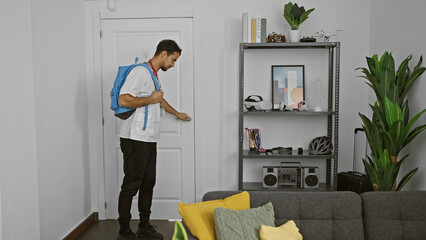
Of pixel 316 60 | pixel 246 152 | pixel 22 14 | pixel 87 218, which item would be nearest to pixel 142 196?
pixel 87 218

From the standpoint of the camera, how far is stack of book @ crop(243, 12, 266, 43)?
3.46 meters

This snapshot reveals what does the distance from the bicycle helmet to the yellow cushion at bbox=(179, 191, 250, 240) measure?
4.91 feet

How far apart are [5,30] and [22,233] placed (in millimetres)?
1216

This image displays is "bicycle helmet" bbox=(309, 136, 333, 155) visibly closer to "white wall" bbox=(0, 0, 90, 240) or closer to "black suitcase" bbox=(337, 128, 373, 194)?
"black suitcase" bbox=(337, 128, 373, 194)

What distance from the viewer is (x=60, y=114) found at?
10.3 ft

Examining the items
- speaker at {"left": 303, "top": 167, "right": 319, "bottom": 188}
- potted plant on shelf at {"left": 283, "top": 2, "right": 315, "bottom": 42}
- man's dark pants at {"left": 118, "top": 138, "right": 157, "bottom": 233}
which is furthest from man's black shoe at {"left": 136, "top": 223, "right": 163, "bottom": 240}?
potted plant on shelf at {"left": 283, "top": 2, "right": 315, "bottom": 42}

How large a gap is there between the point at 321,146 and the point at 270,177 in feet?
1.87

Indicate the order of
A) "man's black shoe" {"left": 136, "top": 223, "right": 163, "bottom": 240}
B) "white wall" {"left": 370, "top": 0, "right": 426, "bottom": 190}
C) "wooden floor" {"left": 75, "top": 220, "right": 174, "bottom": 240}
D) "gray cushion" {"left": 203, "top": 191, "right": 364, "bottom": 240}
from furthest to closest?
"wooden floor" {"left": 75, "top": 220, "right": 174, "bottom": 240} < "man's black shoe" {"left": 136, "top": 223, "right": 163, "bottom": 240} < "white wall" {"left": 370, "top": 0, "right": 426, "bottom": 190} < "gray cushion" {"left": 203, "top": 191, "right": 364, "bottom": 240}

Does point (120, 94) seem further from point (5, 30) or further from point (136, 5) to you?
point (136, 5)

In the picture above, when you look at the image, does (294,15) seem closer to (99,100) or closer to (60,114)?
(99,100)

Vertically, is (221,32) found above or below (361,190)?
above

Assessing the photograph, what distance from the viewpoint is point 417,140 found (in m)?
2.89

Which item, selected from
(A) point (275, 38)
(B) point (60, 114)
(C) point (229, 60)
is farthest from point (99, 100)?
(A) point (275, 38)

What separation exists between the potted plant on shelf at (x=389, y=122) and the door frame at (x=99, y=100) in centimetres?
167
